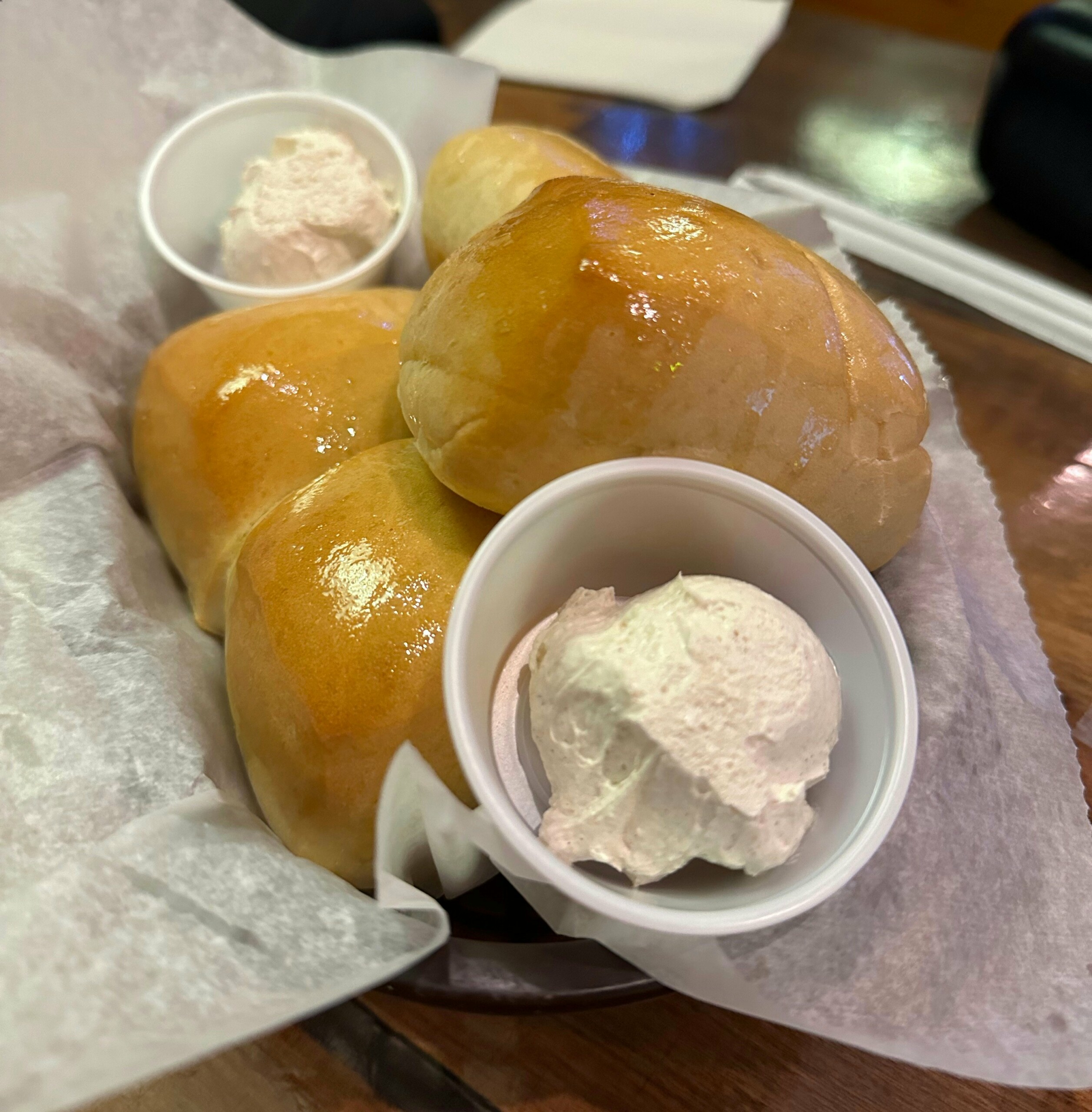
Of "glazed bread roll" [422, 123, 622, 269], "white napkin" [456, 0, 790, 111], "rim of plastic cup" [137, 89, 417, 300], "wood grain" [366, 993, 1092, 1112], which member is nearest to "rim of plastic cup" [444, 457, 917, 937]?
"wood grain" [366, 993, 1092, 1112]

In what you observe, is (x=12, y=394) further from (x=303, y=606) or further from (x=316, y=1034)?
(x=316, y=1034)

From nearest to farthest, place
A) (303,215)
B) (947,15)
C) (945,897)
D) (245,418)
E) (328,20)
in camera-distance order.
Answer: (945,897) < (245,418) < (303,215) < (328,20) < (947,15)

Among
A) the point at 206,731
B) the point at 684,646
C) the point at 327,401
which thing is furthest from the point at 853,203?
the point at 206,731

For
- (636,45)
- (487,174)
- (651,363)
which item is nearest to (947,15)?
(636,45)

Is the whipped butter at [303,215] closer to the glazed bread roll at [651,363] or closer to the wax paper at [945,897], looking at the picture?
the glazed bread roll at [651,363]

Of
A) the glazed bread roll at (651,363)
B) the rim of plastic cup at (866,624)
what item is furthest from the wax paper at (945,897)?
the glazed bread roll at (651,363)

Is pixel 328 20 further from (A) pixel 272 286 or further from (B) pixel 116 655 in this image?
(B) pixel 116 655
